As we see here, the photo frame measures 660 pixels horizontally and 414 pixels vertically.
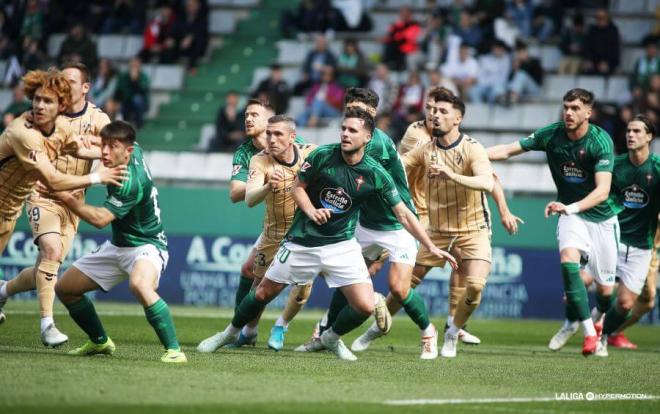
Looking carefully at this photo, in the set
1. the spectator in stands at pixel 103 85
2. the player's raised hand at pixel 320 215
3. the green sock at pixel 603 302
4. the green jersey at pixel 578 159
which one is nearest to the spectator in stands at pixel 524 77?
the spectator in stands at pixel 103 85

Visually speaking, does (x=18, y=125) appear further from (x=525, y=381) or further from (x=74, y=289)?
(x=525, y=381)

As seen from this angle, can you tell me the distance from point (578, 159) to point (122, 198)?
554 centimetres

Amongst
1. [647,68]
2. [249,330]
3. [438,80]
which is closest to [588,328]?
[249,330]

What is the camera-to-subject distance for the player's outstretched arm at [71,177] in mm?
9766

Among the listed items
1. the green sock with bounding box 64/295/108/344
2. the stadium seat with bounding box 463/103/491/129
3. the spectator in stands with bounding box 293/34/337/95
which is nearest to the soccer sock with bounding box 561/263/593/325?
the green sock with bounding box 64/295/108/344

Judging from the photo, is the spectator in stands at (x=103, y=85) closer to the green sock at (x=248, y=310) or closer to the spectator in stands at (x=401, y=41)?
the spectator in stands at (x=401, y=41)

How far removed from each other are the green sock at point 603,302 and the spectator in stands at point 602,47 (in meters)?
9.98

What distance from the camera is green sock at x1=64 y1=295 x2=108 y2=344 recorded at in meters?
10.4

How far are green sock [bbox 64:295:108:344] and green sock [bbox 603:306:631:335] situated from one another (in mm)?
6640

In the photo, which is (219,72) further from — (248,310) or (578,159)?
(248,310)

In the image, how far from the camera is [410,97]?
22.5 meters

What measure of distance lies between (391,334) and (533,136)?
392cm

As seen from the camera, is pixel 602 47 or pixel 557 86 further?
pixel 557 86

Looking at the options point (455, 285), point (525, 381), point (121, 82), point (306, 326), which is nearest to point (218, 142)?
point (121, 82)
